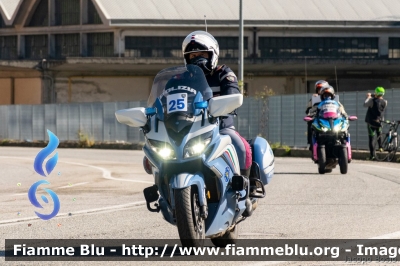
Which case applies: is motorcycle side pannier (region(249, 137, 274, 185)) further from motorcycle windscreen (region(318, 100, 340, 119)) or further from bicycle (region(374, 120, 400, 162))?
bicycle (region(374, 120, 400, 162))

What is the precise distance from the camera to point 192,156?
24.5ft

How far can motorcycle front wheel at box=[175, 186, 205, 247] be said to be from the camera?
7.29 meters

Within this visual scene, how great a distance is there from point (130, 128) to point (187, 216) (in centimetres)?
3594

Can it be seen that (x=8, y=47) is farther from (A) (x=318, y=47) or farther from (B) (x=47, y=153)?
(B) (x=47, y=153)

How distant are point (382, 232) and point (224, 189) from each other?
208 cm

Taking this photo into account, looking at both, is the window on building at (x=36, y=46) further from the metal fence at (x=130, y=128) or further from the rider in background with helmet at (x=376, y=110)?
the rider in background with helmet at (x=376, y=110)

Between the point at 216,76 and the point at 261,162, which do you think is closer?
the point at 216,76

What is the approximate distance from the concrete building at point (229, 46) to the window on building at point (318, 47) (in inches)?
2.7

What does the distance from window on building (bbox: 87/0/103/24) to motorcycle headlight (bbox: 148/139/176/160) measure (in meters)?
62.5

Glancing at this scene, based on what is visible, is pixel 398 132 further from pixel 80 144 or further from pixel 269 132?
pixel 80 144

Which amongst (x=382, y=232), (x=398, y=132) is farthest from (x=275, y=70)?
(x=382, y=232)

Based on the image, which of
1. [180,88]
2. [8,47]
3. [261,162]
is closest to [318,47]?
[8,47]

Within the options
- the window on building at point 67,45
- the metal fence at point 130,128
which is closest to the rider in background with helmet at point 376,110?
the metal fence at point 130,128

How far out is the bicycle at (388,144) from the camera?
991 inches
